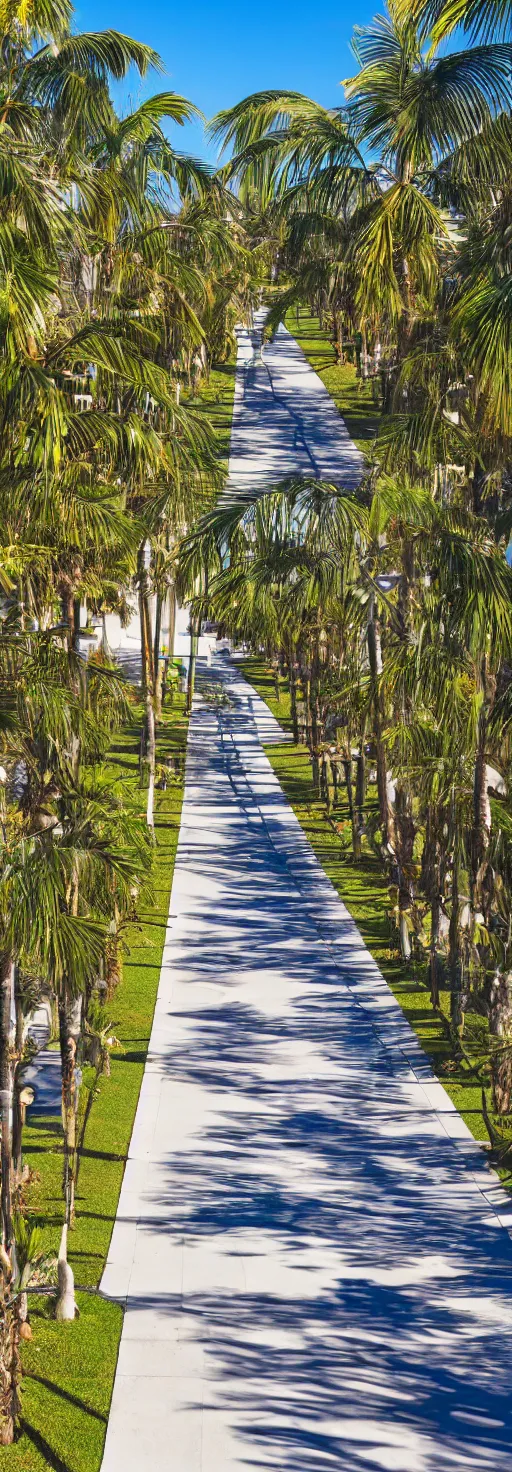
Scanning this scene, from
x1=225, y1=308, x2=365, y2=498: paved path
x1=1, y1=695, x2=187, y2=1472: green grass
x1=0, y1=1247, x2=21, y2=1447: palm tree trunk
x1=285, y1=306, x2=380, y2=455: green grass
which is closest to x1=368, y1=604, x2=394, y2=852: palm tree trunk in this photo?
x1=1, y1=695, x2=187, y2=1472: green grass

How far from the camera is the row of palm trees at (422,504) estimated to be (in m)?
12.8

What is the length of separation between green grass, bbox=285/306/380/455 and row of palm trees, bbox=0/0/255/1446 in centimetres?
2914

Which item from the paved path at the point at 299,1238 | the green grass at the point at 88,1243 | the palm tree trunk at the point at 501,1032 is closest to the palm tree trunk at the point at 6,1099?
the green grass at the point at 88,1243

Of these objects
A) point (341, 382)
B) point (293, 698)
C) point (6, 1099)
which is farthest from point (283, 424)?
→ point (6, 1099)

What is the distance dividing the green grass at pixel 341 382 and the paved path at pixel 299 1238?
2676 cm

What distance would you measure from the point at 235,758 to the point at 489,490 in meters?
15.7

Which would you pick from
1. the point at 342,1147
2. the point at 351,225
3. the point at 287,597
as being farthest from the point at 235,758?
the point at 342,1147

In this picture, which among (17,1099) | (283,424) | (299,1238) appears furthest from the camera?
(283,424)

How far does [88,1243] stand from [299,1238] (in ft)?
5.74

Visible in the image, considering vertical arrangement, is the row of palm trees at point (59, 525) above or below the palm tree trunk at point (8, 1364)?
above

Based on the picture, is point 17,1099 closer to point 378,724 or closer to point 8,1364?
point 8,1364

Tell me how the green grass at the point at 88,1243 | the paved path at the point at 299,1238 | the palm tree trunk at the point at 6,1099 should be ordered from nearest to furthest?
the palm tree trunk at the point at 6,1099 < the green grass at the point at 88,1243 < the paved path at the point at 299,1238

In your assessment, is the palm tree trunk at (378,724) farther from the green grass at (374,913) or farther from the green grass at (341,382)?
the green grass at (341,382)

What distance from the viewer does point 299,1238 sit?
12.4 m
